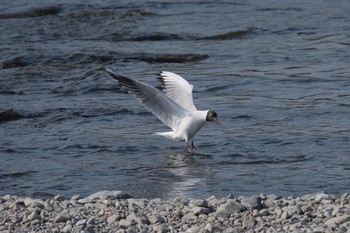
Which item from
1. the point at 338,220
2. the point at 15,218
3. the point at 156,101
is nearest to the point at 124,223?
the point at 15,218

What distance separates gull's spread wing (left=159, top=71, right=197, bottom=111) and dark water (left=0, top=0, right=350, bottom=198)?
1.50 feet

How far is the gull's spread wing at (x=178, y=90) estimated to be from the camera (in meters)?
12.0

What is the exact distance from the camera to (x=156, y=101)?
11359 millimetres

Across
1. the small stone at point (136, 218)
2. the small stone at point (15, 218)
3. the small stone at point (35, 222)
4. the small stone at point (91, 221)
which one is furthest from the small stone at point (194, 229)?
the small stone at point (15, 218)

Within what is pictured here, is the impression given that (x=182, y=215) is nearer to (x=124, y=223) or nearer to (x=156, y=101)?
(x=124, y=223)

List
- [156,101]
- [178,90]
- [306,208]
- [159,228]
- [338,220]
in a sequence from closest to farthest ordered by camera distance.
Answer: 1. [338,220]
2. [159,228]
3. [306,208]
4. [156,101]
5. [178,90]

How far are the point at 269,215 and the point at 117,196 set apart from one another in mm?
1413

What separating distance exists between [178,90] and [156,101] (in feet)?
2.36

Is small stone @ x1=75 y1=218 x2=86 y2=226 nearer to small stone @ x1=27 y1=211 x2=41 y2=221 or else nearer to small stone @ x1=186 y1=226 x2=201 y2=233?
small stone @ x1=27 y1=211 x2=41 y2=221

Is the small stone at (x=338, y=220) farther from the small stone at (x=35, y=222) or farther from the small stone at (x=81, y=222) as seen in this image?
the small stone at (x=35, y=222)

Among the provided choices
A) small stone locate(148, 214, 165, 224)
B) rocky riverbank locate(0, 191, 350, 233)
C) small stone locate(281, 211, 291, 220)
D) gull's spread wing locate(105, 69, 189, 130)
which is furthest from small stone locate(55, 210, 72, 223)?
gull's spread wing locate(105, 69, 189, 130)

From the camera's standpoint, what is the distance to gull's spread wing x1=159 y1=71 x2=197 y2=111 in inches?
471

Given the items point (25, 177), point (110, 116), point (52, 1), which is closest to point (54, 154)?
point (25, 177)

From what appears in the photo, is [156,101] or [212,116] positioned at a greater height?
[156,101]
